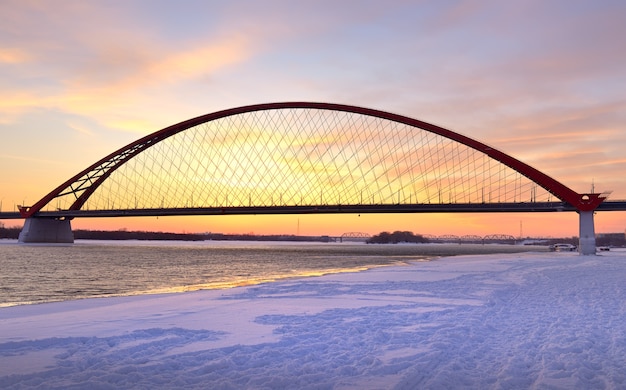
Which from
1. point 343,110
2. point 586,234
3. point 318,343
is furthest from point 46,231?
point 318,343

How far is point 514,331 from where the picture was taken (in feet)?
30.7

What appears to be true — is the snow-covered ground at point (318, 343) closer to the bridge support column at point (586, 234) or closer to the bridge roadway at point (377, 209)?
the bridge support column at point (586, 234)

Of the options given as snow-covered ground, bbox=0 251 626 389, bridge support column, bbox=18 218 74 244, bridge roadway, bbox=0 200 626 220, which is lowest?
snow-covered ground, bbox=0 251 626 389

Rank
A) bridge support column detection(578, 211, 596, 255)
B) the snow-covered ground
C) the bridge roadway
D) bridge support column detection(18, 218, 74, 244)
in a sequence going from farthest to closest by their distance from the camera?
1. bridge support column detection(18, 218, 74, 244)
2. the bridge roadway
3. bridge support column detection(578, 211, 596, 255)
4. the snow-covered ground

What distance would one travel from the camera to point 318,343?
8.30 meters

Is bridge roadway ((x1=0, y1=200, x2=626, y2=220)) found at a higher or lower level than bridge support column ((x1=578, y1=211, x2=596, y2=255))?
higher

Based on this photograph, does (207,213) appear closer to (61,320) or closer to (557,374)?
(61,320)

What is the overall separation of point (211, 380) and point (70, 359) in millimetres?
2255

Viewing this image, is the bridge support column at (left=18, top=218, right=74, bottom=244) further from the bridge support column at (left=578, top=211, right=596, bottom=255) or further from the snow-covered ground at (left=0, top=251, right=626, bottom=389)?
the snow-covered ground at (left=0, top=251, right=626, bottom=389)

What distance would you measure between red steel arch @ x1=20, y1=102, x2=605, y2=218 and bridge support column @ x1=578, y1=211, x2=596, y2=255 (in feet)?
2.36

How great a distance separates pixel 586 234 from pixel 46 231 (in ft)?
288

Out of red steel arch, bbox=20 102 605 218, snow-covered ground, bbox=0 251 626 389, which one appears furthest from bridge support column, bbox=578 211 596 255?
snow-covered ground, bbox=0 251 626 389

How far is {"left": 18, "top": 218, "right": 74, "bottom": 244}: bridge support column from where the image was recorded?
3696 inches

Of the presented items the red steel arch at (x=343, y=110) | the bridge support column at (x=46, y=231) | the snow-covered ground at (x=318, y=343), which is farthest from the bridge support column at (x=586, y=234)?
the bridge support column at (x=46, y=231)
